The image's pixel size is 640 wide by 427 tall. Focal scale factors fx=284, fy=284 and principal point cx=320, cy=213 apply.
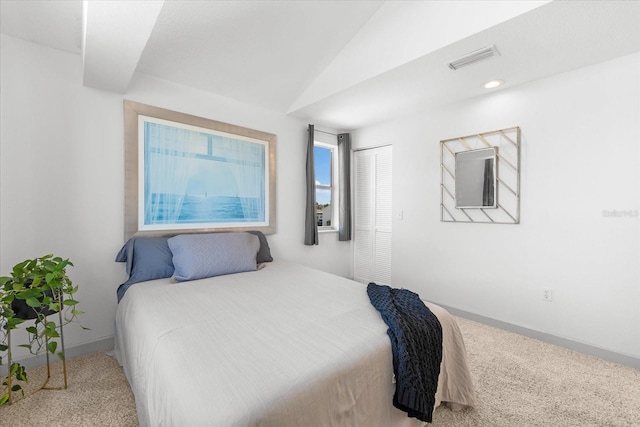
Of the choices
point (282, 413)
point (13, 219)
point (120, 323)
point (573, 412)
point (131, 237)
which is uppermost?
point (13, 219)

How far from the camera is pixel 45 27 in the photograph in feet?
6.52

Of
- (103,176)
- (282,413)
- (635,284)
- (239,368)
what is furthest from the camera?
(103,176)

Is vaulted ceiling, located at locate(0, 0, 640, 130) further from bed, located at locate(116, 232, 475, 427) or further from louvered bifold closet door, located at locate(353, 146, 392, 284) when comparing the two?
bed, located at locate(116, 232, 475, 427)

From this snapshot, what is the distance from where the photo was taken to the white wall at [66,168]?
2020 mm

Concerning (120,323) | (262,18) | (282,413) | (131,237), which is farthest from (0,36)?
(282,413)

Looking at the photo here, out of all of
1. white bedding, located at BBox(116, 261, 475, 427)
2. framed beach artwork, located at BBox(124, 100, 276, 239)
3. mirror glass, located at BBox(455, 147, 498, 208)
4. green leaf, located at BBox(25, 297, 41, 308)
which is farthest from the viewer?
mirror glass, located at BBox(455, 147, 498, 208)

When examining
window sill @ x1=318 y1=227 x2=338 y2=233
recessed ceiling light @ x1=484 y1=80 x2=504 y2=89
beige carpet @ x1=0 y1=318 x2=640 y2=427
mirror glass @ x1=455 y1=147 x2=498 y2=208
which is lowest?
beige carpet @ x1=0 y1=318 x2=640 y2=427

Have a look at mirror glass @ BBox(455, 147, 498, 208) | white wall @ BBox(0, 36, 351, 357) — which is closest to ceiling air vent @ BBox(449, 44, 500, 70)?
mirror glass @ BBox(455, 147, 498, 208)

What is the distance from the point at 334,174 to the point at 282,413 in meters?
3.58

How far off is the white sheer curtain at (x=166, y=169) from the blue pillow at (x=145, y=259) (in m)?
0.28

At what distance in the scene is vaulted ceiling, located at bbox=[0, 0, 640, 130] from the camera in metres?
1.72

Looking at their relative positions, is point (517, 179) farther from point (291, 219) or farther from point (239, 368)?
point (239, 368)

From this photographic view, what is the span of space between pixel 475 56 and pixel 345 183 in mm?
2234

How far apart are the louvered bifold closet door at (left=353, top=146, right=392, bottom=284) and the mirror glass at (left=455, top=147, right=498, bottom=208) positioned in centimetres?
94
